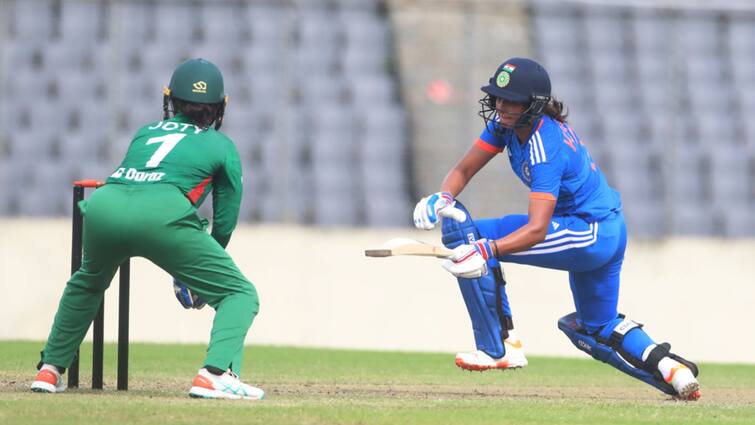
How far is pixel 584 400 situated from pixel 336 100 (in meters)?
6.12

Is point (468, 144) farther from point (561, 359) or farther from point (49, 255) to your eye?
point (49, 255)

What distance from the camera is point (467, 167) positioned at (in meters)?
8.38

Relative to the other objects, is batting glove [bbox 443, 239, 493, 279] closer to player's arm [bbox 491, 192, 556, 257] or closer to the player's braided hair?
player's arm [bbox 491, 192, 556, 257]

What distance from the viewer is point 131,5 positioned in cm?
1309

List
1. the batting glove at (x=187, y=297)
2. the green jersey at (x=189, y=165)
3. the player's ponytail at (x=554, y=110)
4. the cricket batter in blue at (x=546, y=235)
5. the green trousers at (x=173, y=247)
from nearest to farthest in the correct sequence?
the green trousers at (x=173, y=247), the green jersey at (x=189, y=165), the batting glove at (x=187, y=297), the cricket batter in blue at (x=546, y=235), the player's ponytail at (x=554, y=110)

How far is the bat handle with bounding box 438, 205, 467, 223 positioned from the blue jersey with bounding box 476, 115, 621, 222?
411mm

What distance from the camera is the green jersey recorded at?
7.02m

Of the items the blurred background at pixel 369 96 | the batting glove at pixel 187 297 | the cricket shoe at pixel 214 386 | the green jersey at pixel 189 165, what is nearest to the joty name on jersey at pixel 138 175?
the green jersey at pixel 189 165

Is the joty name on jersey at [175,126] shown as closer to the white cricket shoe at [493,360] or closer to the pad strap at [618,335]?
A: the white cricket shoe at [493,360]

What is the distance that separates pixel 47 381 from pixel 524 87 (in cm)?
294

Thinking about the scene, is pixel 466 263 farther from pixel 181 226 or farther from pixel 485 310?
pixel 181 226

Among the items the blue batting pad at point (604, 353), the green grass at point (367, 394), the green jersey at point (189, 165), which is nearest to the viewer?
the green grass at point (367, 394)

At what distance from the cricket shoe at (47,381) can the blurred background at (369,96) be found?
569cm

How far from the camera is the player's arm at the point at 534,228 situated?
24.9 feet
